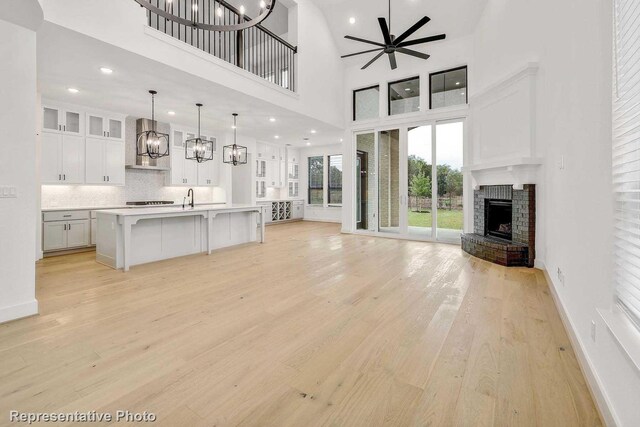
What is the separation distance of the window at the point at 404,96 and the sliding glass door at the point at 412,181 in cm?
50

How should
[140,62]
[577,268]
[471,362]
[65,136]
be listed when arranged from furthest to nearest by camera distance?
[65,136], [140,62], [577,268], [471,362]

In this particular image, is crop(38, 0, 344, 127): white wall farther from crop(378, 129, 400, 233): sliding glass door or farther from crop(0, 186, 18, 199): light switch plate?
crop(0, 186, 18, 199): light switch plate

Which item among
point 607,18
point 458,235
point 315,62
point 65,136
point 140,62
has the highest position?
point 315,62

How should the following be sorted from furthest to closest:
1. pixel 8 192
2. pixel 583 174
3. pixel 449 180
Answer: pixel 449 180
pixel 8 192
pixel 583 174

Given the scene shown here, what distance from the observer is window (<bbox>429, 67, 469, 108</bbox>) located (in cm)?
632

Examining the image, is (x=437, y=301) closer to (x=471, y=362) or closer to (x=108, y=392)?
(x=471, y=362)

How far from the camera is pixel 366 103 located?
7.70 metres

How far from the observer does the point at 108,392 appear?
1.62m

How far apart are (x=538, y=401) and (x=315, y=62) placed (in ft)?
23.0

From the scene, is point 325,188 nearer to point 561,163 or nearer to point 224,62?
point 224,62

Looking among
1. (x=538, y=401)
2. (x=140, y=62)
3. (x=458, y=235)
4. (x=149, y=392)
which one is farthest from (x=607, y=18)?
(x=458, y=235)

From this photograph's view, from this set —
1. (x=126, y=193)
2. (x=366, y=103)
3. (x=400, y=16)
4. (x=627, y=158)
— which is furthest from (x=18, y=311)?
(x=400, y=16)

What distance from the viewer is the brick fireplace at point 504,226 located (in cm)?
439

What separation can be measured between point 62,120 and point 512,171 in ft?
26.8
